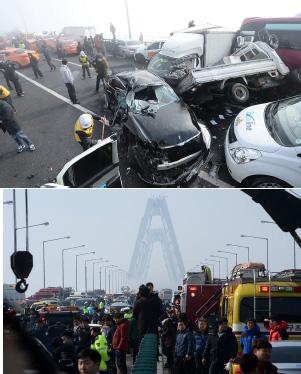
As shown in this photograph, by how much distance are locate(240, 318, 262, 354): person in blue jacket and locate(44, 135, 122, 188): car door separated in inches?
47.4

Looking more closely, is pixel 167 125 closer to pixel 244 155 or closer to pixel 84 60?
pixel 244 155

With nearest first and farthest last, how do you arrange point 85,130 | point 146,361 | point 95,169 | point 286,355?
point 286,355 < point 146,361 < point 95,169 < point 85,130

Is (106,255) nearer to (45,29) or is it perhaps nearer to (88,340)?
(88,340)

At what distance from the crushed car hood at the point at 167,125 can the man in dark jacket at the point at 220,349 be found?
1246mm

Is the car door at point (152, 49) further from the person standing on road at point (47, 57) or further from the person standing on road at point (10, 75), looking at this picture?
the person standing on road at point (10, 75)

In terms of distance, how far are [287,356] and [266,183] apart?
1.07 metres

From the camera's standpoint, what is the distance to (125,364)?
340 cm

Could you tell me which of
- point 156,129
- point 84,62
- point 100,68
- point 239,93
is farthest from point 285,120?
point 84,62

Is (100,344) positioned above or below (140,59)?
below

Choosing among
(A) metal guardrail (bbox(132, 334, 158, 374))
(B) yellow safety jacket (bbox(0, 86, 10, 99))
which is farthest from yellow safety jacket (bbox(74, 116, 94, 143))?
(A) metal guardrail (bbox(132, 334, 158, 374))

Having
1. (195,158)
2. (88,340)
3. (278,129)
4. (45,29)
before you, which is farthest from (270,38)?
(88,340)

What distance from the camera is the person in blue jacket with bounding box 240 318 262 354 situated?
3.27 m

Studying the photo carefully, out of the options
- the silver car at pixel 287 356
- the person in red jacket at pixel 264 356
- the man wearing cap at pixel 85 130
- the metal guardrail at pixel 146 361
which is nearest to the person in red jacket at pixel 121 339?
the metal guardrail at pixel 146 361

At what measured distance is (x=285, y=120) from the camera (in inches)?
147
